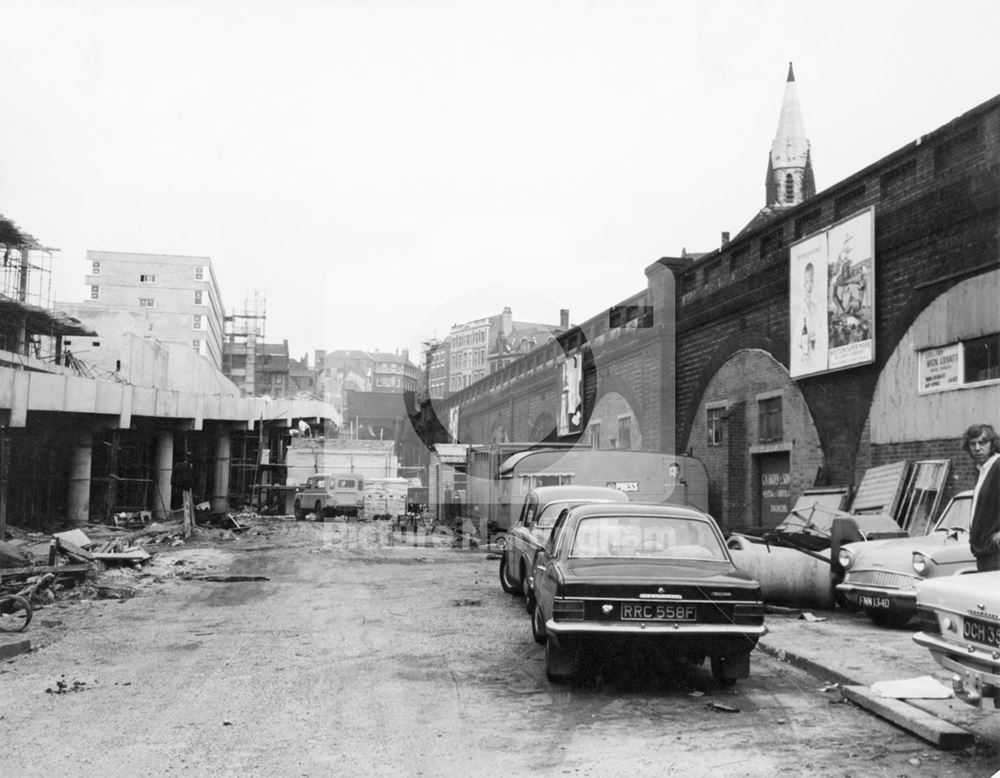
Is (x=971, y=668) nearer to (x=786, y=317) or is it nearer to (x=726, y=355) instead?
(x=786, y=317)

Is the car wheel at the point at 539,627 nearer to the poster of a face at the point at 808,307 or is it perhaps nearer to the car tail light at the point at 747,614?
the car tail light at the point at 747,614

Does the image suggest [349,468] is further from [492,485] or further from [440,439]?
[492,485]

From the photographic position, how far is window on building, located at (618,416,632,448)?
28.0 m

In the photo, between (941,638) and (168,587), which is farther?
(168,587)

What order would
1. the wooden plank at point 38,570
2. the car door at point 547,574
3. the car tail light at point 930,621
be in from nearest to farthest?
1. the car tail light at point 930,621
2. the car door at point 547,574
3. the wooden plank at point 38,570

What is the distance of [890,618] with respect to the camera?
10.1 meters

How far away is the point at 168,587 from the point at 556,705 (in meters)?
9.74

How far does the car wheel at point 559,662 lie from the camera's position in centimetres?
744

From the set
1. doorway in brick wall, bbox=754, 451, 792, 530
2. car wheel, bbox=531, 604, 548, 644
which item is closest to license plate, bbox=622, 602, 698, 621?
car wheel, bbox=531, 604, 548, 644

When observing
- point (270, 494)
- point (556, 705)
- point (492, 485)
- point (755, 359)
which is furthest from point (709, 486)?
point (270, 494)

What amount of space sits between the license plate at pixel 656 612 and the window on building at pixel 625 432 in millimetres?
20719

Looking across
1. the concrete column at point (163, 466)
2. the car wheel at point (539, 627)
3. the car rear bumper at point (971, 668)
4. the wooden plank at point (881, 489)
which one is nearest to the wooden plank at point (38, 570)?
the car wheel at point (539, 627)

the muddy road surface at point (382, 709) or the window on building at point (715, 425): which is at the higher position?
the window on building at point (715, 425)

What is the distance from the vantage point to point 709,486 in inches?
880
